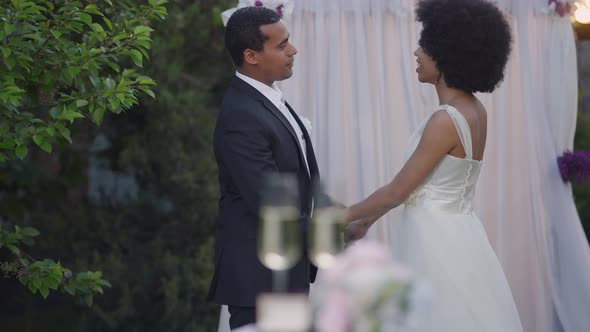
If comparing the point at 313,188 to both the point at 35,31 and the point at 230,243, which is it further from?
the point at 35,31

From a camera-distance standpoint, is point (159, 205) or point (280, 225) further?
point (159, 205)

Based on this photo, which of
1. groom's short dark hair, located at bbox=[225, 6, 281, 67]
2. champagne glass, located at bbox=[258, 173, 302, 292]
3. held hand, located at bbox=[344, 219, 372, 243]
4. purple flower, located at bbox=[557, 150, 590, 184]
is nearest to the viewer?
champagne glass, located at bbox=[258, 173, 302, 292]

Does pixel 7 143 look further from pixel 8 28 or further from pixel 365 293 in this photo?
pixel 365 293

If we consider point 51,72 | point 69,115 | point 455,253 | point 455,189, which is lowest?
point 455,253

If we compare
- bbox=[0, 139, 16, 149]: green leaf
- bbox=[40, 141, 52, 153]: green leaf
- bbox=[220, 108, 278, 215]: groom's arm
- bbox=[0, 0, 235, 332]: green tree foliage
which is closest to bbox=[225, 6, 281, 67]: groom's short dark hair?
bbox=[220, 108, 278, 215]: groom's arm

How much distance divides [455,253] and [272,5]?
146 cm

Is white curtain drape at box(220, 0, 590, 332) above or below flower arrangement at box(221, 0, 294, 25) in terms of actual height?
below

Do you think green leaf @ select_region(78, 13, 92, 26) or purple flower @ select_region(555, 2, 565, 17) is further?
purple flower @ select_region(555, 2, 565, 17)

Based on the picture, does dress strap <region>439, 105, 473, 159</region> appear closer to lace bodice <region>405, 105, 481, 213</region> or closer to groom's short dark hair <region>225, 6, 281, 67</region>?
lace bodice <region>405, 105, 481, 213</region>

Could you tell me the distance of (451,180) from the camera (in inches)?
129

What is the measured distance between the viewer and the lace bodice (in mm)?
3219

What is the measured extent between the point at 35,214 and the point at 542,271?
10.9ft

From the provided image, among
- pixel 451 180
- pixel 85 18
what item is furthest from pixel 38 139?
pixel 451 180

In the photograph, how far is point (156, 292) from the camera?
18.4 feet
